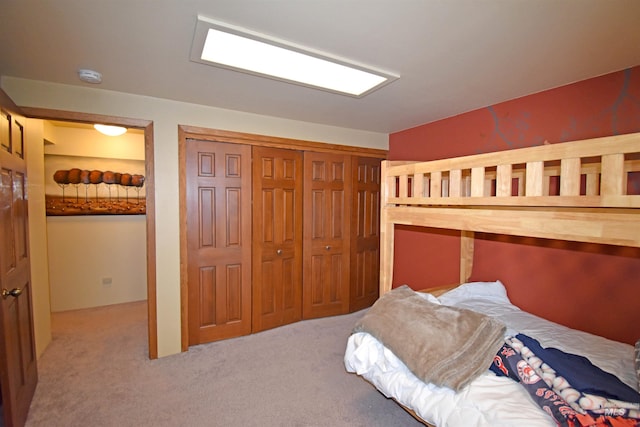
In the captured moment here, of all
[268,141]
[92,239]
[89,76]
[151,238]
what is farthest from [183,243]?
[92,239]

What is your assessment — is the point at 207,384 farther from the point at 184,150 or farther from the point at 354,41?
the point at 354,41

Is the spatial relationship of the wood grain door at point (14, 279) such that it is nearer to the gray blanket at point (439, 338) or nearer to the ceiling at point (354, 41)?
the ceiling at point (354, 41)

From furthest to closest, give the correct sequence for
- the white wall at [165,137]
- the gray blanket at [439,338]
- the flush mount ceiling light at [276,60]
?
the white wall at [165,137], the flush mount ceiling light at [276,60], the gray blanket at [439,338]

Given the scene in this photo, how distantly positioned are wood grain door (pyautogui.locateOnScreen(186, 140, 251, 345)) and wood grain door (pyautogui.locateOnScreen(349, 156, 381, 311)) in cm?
A: 131

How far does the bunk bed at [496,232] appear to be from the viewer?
1052 millimetres

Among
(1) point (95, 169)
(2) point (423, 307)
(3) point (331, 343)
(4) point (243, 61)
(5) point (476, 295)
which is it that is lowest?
(3) point (331, 343)

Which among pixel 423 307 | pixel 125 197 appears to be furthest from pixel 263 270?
pixel 125 197

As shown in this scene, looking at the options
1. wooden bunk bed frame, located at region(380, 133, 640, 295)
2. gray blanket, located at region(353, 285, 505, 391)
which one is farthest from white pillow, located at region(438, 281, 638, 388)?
wooden bunk bed frame, located at region(380, 133, 640, 295)

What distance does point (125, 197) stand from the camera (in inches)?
156

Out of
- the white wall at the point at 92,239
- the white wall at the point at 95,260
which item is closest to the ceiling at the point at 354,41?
the white wall at the point at 92,239

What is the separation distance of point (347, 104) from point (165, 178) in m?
1.73

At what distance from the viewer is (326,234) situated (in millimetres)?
3424

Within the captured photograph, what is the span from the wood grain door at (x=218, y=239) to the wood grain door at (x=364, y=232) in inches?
51.7

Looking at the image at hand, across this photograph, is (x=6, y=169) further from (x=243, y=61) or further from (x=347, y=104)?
(x=347, y=104)
